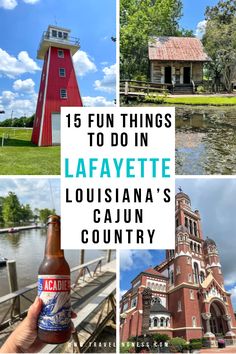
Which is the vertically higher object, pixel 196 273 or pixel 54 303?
pixel 196 273

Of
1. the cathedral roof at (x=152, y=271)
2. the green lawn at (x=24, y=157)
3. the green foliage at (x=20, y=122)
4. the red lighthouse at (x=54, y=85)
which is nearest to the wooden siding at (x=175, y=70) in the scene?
the green lawn at (x=24, y=157)

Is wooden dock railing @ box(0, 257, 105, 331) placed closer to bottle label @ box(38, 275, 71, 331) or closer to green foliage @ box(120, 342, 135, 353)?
green foliage @ box(120, 342, 135, 353)

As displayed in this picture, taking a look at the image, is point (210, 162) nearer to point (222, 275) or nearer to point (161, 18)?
point (222, 275)

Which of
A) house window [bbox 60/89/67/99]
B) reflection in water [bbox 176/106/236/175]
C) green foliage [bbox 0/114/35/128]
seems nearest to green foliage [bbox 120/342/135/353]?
reflection in water [bbox 176/106/236/175]

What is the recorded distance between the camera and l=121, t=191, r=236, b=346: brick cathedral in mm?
3137

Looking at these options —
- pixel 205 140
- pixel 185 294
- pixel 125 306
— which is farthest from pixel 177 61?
pixel 125 306

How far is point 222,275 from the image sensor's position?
124 inches

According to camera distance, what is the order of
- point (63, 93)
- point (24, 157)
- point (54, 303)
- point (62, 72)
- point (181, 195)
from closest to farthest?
point (54, 303) < point (181, 195) < point (24, 157) < point (63, 93) < point (62, 72)

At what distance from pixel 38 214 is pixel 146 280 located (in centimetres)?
86

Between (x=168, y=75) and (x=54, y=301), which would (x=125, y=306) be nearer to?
(x=54, y=301)

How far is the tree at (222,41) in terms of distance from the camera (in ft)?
12.1

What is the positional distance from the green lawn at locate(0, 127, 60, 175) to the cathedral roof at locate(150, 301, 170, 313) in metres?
1.17

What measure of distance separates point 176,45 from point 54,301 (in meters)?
2.38

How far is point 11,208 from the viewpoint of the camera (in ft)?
11.0
